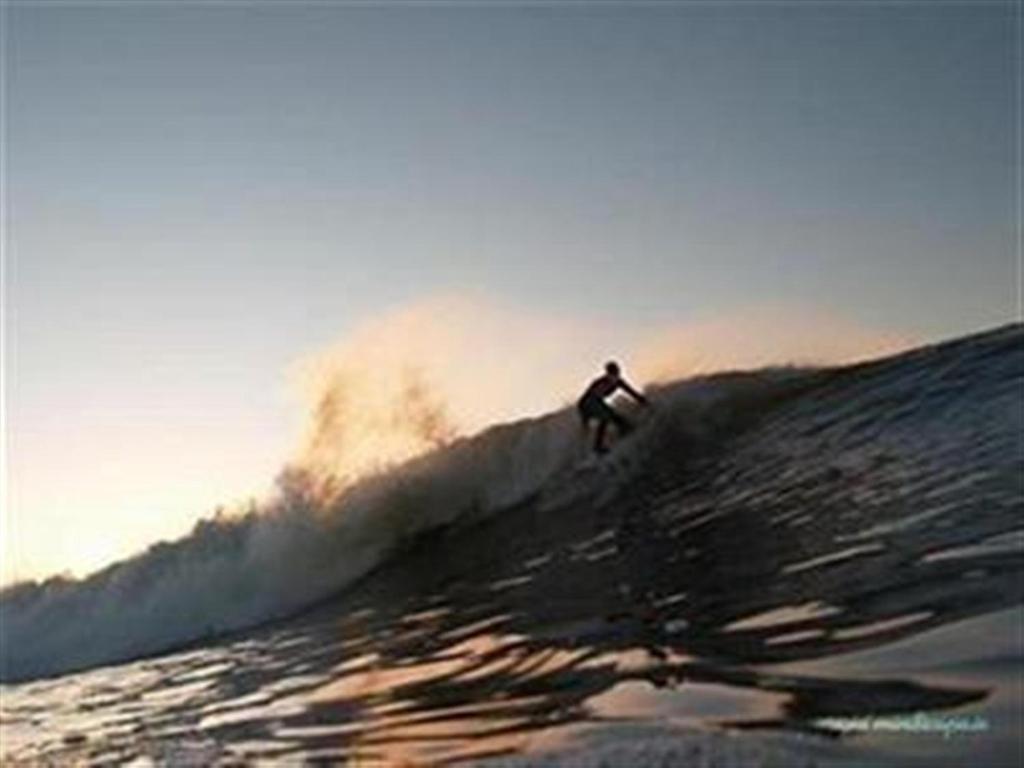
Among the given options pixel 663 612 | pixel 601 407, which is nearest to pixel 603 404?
pixel 601 407

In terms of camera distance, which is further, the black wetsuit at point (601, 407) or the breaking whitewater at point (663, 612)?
the black wetsuit at point (601, 407)

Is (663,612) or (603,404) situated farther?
(603,404)

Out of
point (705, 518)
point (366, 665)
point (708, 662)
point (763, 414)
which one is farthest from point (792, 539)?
point (763, 414)

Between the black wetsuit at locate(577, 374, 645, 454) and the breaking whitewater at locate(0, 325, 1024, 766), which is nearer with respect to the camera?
the breaking whitewater at locate(0, 325, 1024, 766)

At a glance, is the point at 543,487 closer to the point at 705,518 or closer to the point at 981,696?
the point at 705,518

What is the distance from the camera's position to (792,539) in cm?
1095

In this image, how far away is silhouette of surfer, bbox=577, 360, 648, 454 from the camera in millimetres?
16266

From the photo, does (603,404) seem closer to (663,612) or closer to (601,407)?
(601,407)

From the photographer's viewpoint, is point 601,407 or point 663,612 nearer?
point 663,612

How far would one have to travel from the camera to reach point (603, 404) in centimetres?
1642

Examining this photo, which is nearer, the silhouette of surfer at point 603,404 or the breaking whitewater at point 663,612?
the breaking whitewater at point 663,612

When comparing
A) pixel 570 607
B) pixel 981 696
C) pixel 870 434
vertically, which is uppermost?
pixel 870 434

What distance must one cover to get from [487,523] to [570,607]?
5.91 m

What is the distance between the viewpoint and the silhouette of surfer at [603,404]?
53.4ft
